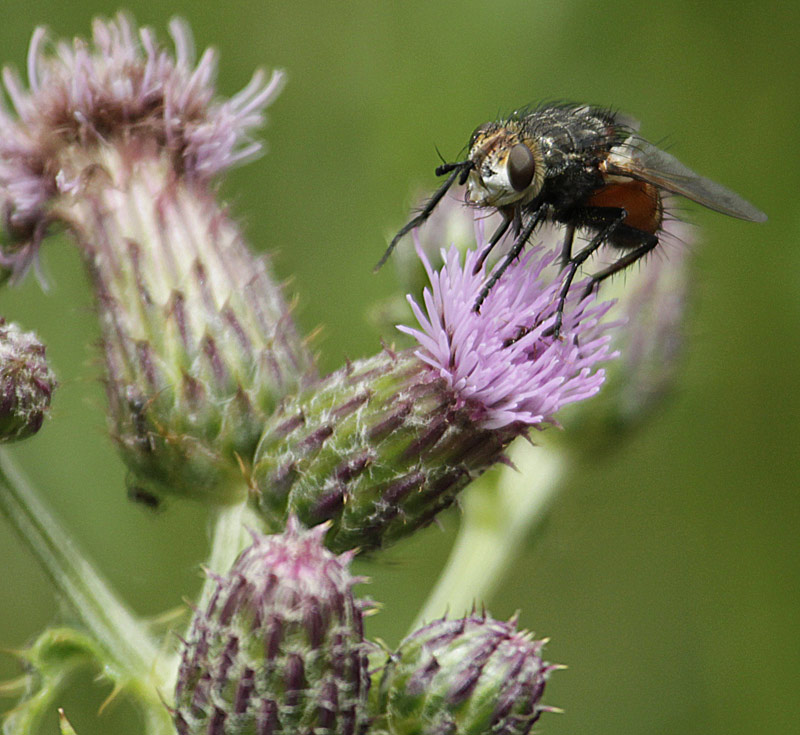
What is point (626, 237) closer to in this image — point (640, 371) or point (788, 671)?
point (640, 371)

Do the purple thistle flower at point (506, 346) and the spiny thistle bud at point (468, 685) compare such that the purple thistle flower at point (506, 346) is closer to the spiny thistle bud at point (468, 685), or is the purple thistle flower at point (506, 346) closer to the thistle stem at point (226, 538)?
the spiny thistle bud at point (468, 685)

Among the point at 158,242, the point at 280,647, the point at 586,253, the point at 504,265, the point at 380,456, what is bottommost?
the point at 280,647

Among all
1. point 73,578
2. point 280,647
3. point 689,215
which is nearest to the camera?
point 280,647

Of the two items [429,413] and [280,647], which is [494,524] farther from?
[280,647]

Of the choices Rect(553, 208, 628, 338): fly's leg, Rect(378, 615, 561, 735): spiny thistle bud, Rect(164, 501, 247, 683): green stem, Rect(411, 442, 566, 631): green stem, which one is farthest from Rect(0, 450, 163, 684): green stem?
Rect(553, 208, 628, 338): fly's leg

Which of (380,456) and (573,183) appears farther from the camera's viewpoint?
(573,183)

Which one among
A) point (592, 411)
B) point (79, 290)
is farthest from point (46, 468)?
point (592, 411)

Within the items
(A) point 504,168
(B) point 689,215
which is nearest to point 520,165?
(A) point 504,168
